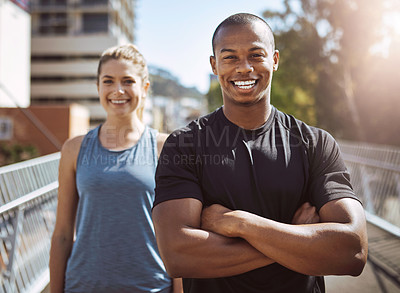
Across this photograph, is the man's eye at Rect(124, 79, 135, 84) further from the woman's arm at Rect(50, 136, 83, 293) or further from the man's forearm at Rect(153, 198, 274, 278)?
the man's forearm at Rect(153, 198, 274, 278)

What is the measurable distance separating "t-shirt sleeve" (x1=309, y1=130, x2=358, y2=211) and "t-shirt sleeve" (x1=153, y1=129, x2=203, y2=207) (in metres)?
0.52

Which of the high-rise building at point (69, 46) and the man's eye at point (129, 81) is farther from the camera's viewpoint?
the high-rise building at point (69, 46)

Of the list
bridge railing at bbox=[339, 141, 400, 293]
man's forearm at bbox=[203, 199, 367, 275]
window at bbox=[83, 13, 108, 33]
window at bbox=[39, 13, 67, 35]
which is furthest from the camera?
window at bbox=[39, 13, 67, 35]

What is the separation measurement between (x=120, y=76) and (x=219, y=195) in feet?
3.42

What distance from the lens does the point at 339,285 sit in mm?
3717

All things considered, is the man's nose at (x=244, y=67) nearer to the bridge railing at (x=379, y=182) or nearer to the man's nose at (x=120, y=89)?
the man's nose at (x=120, y=89)

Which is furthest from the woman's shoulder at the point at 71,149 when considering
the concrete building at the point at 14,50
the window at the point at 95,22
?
the window at the point at 95,22

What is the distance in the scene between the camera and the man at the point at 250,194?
4.71 feet

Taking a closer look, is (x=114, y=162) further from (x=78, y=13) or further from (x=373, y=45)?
(x=78, y=13)

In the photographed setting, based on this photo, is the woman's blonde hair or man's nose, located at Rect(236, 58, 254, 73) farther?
the woman's blonde hair

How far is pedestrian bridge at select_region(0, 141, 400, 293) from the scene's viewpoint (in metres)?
3.13

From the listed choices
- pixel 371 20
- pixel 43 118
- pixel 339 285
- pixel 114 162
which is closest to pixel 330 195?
pixel 114 162

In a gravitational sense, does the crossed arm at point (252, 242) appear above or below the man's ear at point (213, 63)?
below

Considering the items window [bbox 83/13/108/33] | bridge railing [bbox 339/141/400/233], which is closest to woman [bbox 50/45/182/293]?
bridge railing [bbox 339/141/400/233]
